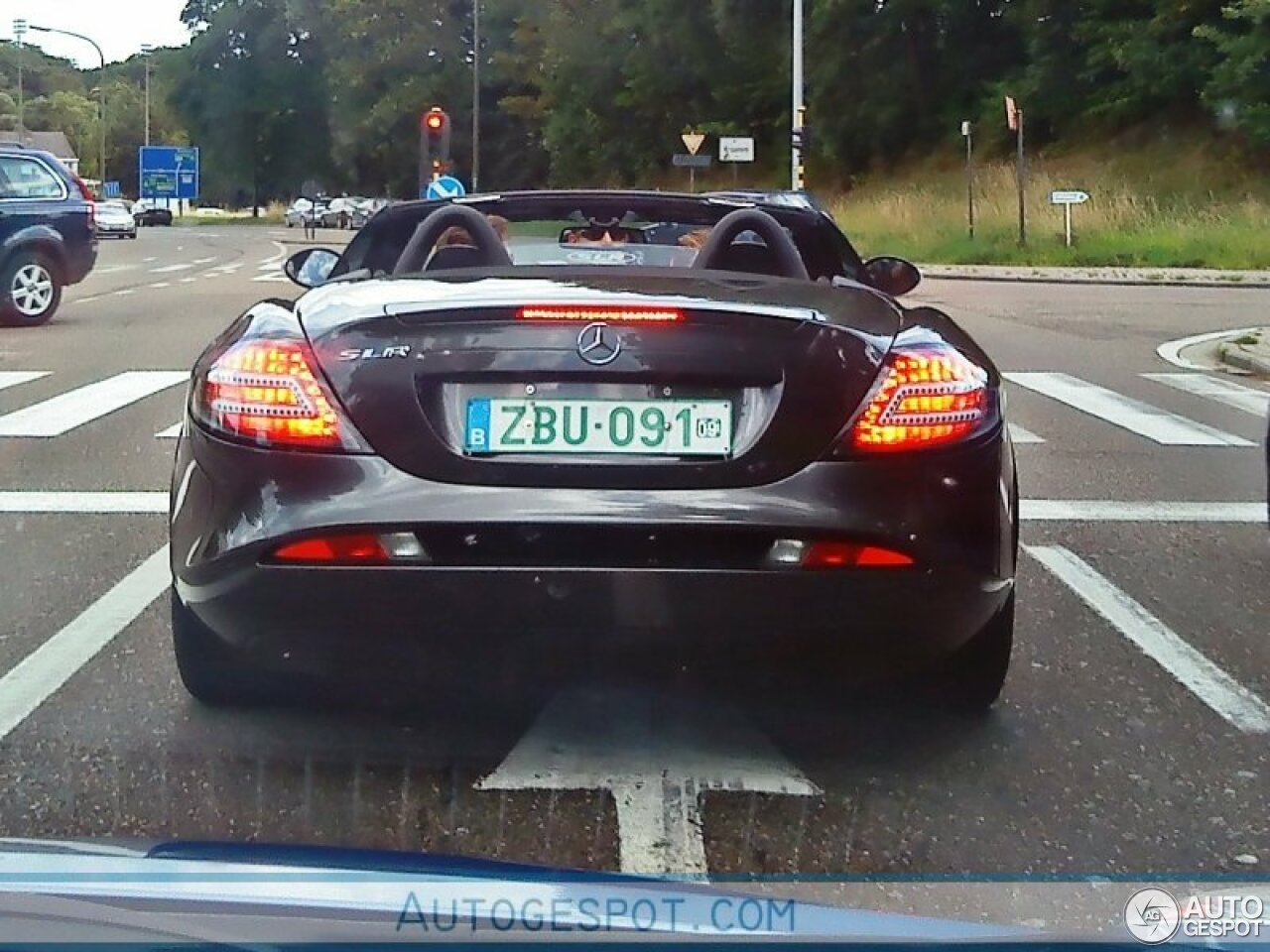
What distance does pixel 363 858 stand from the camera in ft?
8.85

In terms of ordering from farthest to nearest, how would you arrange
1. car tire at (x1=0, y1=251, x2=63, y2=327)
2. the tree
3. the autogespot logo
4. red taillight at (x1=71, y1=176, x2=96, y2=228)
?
the tree < red taillight at (x1=71, y1=176, x2=96, y2=228) < car tire at (x1=0, y1=251, x2=63, y2=327) < the autogespot logo

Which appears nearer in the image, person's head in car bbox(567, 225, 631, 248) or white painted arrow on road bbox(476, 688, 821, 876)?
white painted arrow on road bbox(476, 688, 821, 876)

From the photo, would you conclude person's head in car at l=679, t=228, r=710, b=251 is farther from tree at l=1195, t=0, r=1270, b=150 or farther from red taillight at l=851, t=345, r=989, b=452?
tree at l=1195, t=0, r=1270, b=150

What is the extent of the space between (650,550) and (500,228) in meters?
2.28

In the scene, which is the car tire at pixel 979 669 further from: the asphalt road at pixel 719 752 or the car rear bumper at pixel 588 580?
the car rear bumper at pixel 588 580

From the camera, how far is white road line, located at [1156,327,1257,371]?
14.4m

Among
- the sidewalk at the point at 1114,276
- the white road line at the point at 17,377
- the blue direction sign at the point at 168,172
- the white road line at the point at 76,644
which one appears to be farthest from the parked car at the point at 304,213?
the white road line at the point at 76,644

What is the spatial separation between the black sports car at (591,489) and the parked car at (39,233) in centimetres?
1417

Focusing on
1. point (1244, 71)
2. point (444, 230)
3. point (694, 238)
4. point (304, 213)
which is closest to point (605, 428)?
point (444, 230)

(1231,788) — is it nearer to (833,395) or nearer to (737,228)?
(833,395)

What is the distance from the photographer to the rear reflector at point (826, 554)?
3.70 metres

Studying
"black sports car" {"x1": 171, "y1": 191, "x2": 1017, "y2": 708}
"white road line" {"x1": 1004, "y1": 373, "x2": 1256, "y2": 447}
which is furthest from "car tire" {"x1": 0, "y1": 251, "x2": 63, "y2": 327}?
"black sports car" {"x1": 171, "y1": 191, "x2": 1017, "y2": 708}

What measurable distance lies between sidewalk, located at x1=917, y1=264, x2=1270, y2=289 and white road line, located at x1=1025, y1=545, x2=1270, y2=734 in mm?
21472

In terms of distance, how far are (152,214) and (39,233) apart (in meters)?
74.9
